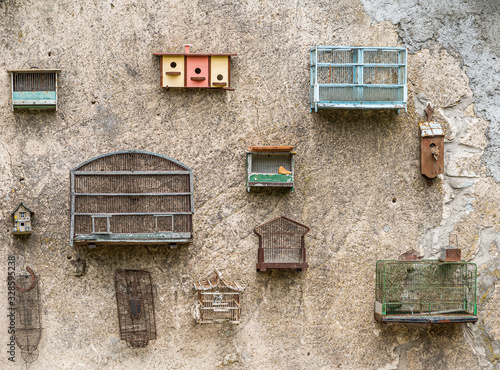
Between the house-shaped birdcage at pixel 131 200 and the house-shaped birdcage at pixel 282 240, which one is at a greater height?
the house-shaped birdcage at pixel 131 200

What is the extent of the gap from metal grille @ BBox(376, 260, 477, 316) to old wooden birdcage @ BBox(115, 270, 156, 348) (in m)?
1.79

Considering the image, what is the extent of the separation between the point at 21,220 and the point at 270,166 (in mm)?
1903

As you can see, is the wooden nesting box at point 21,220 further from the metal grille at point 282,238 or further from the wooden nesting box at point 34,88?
the metal grille at point 282,238

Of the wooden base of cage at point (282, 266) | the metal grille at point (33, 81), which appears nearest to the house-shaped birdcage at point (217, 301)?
the wooden base of cage at point (282, 266)

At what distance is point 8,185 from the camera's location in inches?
147

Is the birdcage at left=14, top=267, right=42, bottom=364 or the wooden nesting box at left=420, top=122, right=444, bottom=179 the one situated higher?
the wooden nesting box at left=420, top=122, right=444, bottom=179

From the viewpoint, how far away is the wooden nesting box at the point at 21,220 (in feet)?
11.9

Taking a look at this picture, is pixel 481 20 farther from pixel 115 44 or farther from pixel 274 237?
pixel 115 44

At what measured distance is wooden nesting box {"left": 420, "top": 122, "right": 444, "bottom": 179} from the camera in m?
3.78

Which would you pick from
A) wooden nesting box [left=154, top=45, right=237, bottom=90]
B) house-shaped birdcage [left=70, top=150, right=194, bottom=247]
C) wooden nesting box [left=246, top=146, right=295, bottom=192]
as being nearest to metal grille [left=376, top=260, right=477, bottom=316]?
wooden nesting box [left=246, top=146, right=295, bottom=192]

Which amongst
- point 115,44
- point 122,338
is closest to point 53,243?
point 122,338

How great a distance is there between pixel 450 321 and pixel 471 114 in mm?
1628

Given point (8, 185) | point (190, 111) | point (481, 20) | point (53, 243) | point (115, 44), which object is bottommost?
point (53, 243)

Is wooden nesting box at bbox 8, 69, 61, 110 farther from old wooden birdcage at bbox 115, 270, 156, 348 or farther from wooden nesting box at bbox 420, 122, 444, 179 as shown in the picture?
wooden nesting box at bbox 420, 122, 444, 179
